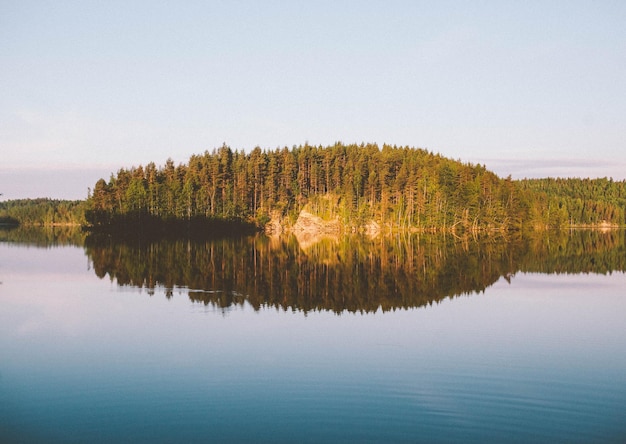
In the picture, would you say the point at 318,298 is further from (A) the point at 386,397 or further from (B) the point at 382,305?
(A) the point at 386,397

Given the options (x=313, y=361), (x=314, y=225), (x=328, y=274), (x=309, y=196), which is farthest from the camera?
(x=309, y=196)

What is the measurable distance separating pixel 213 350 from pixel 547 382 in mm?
11488

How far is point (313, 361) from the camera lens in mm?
18906

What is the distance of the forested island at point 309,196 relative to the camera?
145375mm

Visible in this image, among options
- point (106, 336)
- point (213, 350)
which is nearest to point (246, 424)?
point (213, 350)

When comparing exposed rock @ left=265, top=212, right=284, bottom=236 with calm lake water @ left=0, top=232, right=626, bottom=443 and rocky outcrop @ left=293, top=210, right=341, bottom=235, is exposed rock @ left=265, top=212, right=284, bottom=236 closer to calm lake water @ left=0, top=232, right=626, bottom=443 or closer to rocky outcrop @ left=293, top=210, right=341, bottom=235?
rocky outcrop @ left=293, top=210, right=341, bottom=235

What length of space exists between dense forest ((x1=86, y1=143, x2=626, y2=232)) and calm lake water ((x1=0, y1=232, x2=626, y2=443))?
108 metres

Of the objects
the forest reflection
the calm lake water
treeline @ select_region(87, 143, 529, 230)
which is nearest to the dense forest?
treeline @ select_region(87, 143, 529, 230)

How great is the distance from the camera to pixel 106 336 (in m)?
23.3

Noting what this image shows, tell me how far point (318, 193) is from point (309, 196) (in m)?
3.18

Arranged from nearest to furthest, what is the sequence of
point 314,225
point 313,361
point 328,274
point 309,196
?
1. point 313,361
2. point 328,274
3. point 314,225
4. point 309,196

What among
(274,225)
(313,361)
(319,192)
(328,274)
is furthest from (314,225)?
(313,361)

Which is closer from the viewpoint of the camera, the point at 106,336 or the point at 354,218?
the point at 106,336

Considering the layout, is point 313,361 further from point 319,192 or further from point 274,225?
point 319,192
